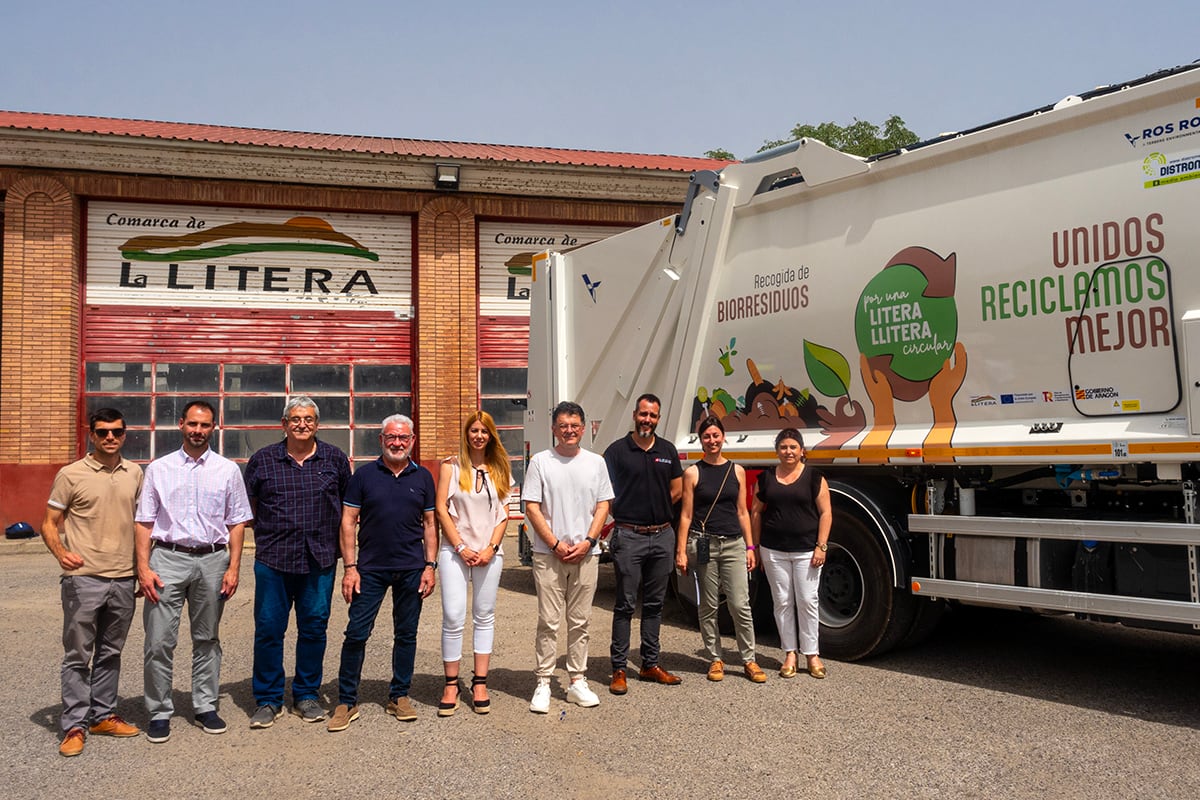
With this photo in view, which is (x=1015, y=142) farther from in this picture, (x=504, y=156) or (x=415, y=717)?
(x=504, y=156)

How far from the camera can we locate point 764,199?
24.1 feet

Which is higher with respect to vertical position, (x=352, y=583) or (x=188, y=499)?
(x=188, y=499)

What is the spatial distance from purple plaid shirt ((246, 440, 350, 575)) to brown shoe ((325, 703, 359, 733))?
0.74 m

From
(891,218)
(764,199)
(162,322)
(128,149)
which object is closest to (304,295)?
(162,322)

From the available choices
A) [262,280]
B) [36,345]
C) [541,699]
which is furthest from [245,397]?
[541,699]

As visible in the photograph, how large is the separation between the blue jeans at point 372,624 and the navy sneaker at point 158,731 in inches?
33.4

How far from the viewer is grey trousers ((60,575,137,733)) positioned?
4824mm

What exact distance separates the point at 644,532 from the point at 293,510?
6.76 ft

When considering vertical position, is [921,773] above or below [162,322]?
below

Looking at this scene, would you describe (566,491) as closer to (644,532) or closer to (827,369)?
(644,532)

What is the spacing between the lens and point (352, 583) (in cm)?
523

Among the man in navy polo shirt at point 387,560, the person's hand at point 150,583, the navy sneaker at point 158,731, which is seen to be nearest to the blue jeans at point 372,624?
the man in navy polo shirt at point 387,560

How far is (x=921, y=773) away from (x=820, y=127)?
26895 mm

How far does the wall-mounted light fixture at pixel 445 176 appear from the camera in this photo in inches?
595
